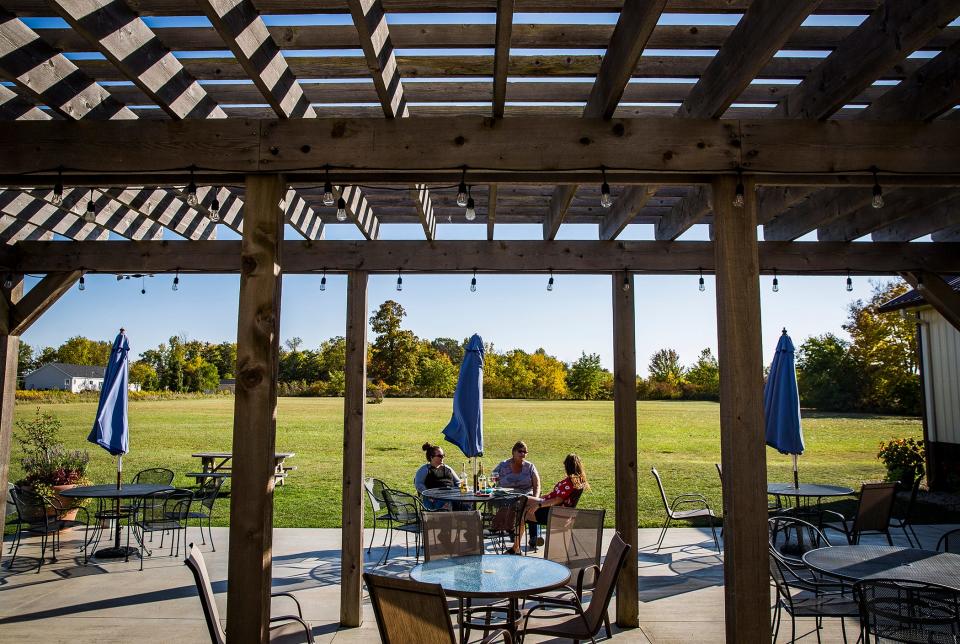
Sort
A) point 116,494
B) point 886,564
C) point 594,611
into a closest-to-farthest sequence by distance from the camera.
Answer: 1. point 594,611
2. point 886,564
3. point 116,494

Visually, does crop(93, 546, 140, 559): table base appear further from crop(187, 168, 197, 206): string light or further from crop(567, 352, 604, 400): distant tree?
crop(567, 352, 604, 400): distant tree

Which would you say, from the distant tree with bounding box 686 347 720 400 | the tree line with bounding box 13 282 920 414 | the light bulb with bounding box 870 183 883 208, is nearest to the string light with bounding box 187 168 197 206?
the light bulb with bounding box 870 183 883 208

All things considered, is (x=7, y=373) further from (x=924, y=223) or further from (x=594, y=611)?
(x=924, y=223)

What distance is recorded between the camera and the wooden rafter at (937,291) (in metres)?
5.98

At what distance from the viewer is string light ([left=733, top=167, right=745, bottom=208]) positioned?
10.4 ft

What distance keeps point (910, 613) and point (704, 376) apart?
18295 mm

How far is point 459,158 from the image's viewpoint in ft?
10.7

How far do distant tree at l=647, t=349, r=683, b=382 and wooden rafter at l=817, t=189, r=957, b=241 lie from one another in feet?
52.3

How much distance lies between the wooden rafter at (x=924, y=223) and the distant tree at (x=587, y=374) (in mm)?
15272

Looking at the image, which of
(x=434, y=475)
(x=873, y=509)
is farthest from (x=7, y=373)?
(x=873, y=509)

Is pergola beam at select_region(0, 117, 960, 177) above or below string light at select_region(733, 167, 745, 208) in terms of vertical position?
above

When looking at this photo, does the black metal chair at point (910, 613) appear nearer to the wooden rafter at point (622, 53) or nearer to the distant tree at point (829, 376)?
the wooden rafter at point (622, 53)

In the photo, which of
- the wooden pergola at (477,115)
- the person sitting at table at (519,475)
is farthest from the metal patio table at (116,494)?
the wooden pergola at (477,115)

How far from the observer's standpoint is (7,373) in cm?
640
